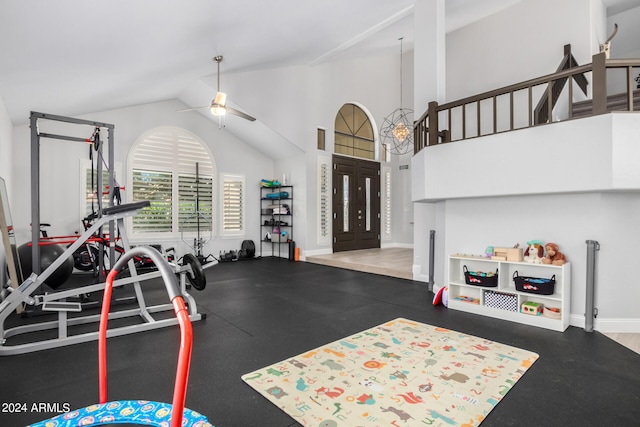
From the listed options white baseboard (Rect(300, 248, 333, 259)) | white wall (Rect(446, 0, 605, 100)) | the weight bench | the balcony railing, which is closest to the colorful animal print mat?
the weight bench

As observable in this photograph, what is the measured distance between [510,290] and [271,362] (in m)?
2.82

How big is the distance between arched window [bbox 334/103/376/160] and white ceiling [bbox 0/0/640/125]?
2.07 meters

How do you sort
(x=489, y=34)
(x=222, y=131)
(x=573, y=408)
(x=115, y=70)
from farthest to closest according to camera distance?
(x=222, y=131)
(x=489, y=34)
(x=115, y=70)
(x=573, y=408)

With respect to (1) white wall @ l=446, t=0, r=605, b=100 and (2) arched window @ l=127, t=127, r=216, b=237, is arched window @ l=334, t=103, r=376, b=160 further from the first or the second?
(2) arched window @ l=127, t=127, r=216, b=237

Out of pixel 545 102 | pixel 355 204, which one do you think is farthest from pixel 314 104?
pixel 545 102

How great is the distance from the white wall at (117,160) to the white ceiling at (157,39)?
15.9 inches

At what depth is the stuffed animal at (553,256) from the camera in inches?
132

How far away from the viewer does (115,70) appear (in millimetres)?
4082

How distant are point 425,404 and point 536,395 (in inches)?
30.2

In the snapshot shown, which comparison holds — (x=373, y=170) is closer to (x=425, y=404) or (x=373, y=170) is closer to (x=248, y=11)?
(x=248, y=11)

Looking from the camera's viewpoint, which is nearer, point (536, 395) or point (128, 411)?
point (128, 411)

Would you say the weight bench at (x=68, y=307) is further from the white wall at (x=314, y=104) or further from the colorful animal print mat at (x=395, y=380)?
the white wall at (x=314, y=104)

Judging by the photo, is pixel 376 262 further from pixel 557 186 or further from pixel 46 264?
pixel 46 264

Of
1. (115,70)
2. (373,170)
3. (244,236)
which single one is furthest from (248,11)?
(373,170)
